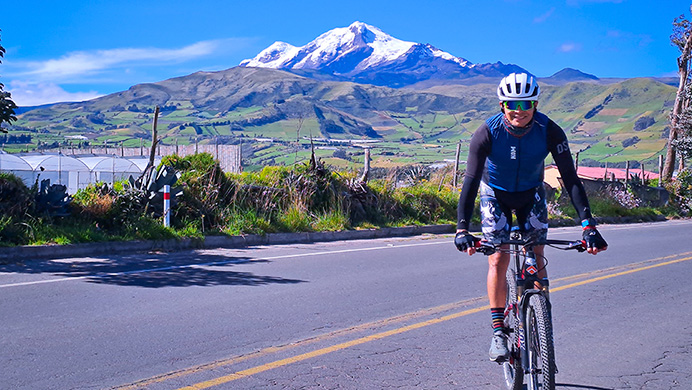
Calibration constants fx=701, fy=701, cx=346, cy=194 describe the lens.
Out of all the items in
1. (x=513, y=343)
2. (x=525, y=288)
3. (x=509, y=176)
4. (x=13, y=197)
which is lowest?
(x=513, y=343)

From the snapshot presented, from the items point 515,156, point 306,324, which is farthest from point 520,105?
point 306,324

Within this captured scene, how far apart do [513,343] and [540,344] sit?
480 millimetres

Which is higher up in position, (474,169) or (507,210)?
(474,169)

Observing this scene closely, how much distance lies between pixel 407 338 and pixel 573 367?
56.9 inches

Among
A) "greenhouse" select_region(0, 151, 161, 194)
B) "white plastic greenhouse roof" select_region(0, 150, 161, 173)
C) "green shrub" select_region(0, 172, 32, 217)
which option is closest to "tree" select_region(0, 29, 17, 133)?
"green shrub" select_region(0, 172, 32, 217)

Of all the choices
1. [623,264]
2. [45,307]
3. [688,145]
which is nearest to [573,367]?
[45,307]

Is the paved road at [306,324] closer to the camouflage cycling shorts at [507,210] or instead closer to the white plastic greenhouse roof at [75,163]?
the camouflage cycling shorts at [507,210]

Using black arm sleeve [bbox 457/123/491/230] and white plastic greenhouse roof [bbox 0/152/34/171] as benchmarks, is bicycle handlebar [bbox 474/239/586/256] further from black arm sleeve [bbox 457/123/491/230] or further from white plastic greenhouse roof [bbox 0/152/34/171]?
white plastic greenhouse roof [bbox 0/152/34/171]

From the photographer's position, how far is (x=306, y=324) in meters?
6.64

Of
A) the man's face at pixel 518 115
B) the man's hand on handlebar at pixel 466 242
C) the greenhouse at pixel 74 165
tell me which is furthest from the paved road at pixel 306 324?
the greenhouse at pixel 74 165

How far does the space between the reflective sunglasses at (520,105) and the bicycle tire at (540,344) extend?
3.86 ft

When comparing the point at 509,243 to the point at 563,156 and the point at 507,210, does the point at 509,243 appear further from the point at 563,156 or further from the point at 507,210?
the point at 563,156

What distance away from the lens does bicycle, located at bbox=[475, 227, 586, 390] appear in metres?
3.92

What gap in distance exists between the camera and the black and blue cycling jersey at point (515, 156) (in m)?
4.57
